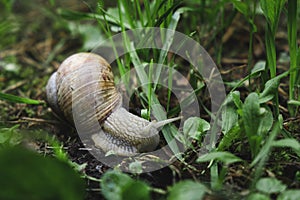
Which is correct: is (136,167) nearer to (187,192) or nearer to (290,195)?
(187,192)

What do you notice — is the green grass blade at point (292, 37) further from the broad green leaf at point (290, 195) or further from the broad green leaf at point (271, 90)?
the broad green leaf at point (290, 195)

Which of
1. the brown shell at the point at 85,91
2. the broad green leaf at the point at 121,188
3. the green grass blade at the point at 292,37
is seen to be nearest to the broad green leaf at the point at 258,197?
the broad green leaf at the point at 121,188

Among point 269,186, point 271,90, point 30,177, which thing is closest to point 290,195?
point 269,186

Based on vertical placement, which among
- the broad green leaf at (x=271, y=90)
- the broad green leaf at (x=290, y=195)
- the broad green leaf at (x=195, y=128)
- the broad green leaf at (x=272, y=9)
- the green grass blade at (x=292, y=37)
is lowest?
the broad green leaf at (x=290, y=195)

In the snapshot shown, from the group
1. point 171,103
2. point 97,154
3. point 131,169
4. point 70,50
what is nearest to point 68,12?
point 70,50

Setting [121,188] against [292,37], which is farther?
[292,37]

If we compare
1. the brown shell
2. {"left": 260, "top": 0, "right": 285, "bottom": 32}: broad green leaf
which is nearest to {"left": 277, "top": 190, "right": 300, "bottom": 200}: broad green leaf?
{"left": 260, "top": 0, "right": 285, "bottom": 32}: broad green leaf

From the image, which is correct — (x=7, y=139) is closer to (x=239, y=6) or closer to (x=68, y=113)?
A: (x=68, y=113)
